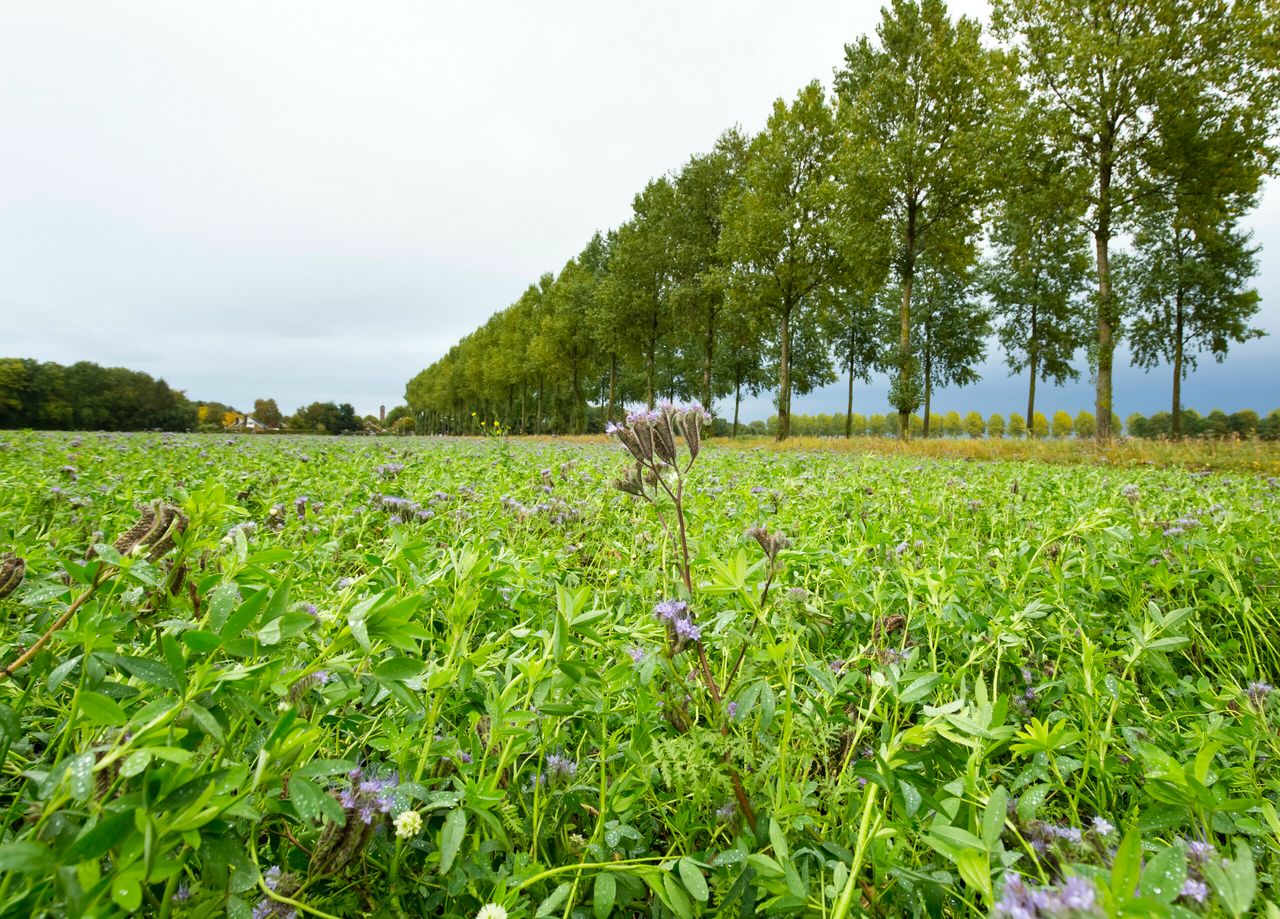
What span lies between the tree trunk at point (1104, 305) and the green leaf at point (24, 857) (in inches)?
733

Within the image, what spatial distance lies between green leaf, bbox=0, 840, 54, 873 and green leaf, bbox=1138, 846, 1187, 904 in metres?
1.18

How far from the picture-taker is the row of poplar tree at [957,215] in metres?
14.4

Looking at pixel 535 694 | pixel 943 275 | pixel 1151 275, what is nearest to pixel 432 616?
pixel 535 694

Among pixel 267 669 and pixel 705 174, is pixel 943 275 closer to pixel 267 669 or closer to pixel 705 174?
pixel 705 174

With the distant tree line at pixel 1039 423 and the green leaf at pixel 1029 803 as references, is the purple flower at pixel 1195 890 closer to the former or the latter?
the green leaf at pixel 1029 803

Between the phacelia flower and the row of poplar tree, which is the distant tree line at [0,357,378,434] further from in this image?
the phacelia flower

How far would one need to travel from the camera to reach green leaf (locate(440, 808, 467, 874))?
0.81 metres

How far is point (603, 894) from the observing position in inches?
34.6

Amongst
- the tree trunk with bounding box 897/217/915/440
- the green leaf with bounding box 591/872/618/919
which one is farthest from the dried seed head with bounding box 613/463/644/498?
the tree trunk with bounding box 897/217/915/440

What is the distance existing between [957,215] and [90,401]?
2197 inches

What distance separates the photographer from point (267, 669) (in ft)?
2.87

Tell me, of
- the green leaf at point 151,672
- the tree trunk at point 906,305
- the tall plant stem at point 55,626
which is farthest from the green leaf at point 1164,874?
the tree trunk at point 906,305

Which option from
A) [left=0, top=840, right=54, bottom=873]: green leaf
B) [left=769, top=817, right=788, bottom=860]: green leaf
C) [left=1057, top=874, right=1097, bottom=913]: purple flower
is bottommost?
[left=769, top=817, right=788, bottom=860]: green leaf

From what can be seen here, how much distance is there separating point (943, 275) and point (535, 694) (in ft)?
120
